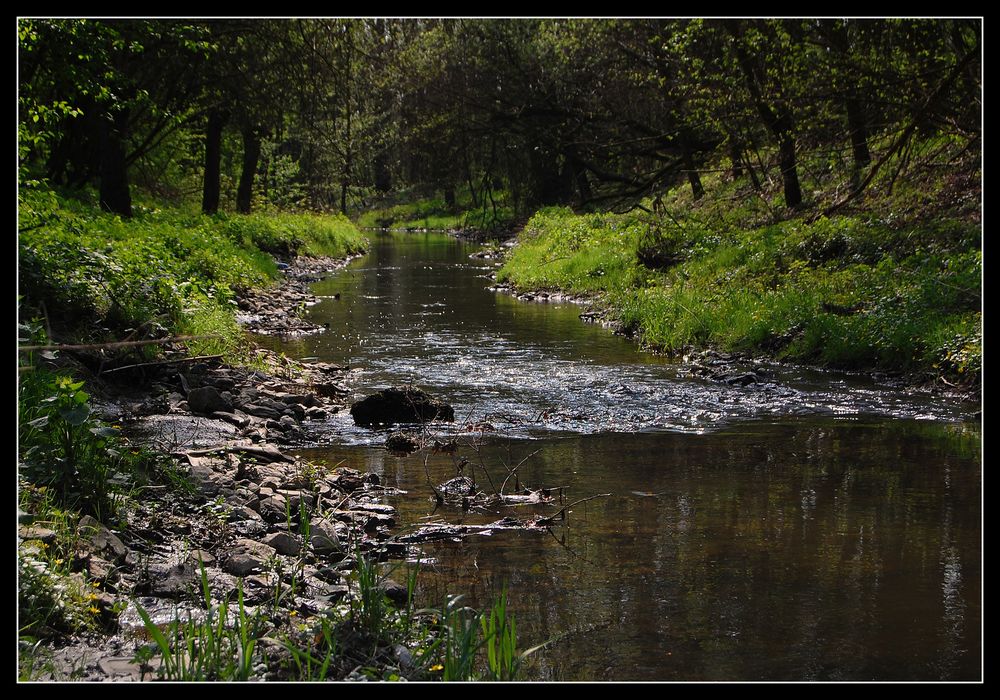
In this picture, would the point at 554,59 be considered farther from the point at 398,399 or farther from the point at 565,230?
the point at 398,399

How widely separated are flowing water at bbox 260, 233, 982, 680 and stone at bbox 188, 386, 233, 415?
1.12m

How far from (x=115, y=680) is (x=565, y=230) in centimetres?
→ 2455

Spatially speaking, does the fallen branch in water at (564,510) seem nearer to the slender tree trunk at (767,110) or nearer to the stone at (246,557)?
the stone at (246,557)

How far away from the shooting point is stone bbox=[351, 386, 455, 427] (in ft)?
32.0

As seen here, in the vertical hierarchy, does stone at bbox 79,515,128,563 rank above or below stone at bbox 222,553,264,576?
above

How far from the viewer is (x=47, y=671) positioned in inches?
152

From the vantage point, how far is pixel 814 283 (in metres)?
14.8

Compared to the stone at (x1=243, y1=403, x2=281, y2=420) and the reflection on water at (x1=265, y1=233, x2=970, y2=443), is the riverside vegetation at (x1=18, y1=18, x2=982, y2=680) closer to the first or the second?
the stone at (x1=243, y1=403, x2=281, y2=420)

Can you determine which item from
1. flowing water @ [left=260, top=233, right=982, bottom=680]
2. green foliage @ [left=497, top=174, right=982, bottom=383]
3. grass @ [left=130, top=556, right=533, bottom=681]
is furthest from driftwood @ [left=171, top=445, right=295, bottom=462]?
green foliage @ [left=497, top=174, right=982, bottom=383]

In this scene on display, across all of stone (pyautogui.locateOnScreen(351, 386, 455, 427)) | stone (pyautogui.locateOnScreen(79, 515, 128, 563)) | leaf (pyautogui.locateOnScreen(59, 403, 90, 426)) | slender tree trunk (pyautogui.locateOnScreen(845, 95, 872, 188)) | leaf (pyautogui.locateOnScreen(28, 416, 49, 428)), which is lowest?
stone (pyautogui.locateOnScreen(79, 515, 128, 563))

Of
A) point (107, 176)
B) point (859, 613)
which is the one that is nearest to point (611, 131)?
point (107, 176)

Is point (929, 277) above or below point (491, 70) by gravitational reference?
below

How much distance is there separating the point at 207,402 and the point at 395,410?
1.85 metres
